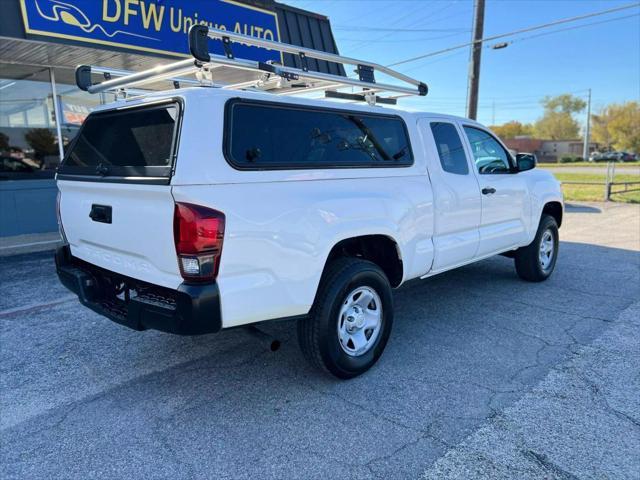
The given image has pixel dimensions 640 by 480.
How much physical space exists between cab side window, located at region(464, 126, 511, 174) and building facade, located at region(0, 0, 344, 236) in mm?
6148

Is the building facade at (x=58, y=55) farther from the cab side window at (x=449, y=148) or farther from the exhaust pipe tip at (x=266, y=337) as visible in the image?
the exhaust pipe tip at (x=266, y=337)

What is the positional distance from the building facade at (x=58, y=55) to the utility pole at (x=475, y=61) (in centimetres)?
604

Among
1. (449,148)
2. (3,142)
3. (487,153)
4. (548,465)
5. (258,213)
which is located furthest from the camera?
(3,142)

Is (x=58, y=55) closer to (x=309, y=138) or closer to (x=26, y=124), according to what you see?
(x=26, y=124)

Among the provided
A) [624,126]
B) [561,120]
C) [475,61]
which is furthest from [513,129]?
[475,61]

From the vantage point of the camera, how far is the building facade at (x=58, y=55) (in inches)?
287

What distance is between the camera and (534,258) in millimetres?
5875

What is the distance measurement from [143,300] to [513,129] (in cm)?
11325

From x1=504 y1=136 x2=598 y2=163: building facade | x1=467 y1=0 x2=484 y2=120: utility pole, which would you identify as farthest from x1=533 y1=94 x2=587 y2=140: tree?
x1=467 y1=0 x2=484 y2=120: utility pole

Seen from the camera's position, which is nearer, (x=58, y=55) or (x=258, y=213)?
(x=258, y=213)

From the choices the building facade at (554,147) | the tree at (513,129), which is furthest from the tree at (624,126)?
the tree at (513,129)

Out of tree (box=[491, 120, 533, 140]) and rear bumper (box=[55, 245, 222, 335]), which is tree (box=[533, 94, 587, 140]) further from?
rear bumper (box=[55, 245, 222, 335])

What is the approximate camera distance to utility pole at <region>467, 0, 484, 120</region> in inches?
527

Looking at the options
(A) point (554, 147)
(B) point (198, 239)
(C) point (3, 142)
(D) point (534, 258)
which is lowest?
Result: (D) point (534, 258)
